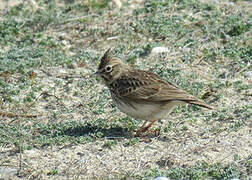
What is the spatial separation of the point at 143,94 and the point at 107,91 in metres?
1.63

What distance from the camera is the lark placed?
7832mm

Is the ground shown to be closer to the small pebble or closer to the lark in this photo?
the small pebble

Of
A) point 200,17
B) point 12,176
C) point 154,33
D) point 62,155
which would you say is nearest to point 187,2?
point 200,17

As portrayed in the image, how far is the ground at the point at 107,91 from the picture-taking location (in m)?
7.09

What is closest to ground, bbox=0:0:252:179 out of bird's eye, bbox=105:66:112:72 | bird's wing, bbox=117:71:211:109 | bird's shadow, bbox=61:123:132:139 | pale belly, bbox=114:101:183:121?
bird's shadow, bbox=61:123:132:139

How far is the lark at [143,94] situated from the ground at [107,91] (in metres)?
0.36

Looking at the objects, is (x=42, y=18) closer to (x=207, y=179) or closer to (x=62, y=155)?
(x=62, y=155)

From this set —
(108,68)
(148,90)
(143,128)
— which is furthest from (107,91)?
(148,90)

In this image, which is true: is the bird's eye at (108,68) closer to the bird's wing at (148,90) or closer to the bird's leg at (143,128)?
the bird's wing at (148,90)


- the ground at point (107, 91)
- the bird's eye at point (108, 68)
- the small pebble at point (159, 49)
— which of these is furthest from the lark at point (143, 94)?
the small pebble at point (159, 49)

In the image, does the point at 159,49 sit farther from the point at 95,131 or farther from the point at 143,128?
the point at 95,131

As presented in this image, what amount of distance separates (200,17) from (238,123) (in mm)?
4142

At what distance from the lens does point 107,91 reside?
9.57 meters

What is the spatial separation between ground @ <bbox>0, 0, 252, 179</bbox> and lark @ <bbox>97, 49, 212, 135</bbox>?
36 cm
